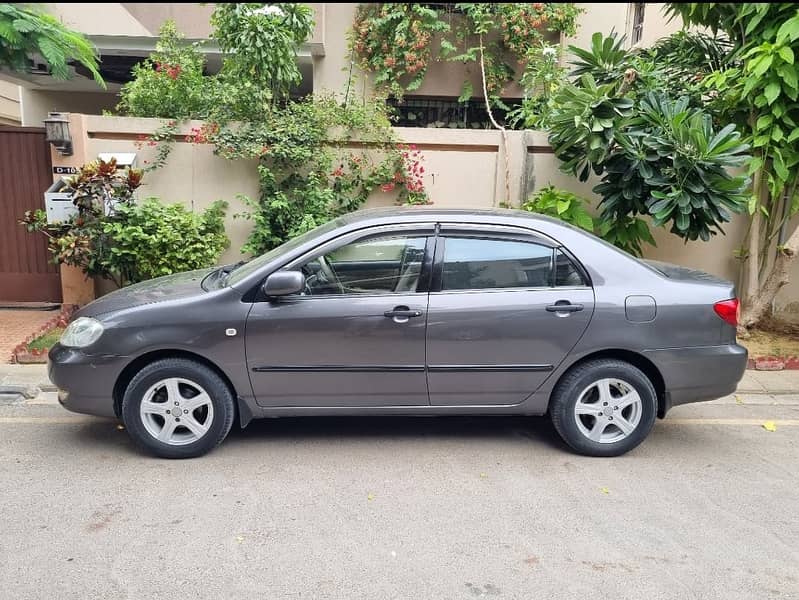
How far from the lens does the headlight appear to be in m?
3.99

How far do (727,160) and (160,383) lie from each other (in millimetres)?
5404

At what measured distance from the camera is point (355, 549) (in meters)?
3.16

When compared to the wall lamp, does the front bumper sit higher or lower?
lower

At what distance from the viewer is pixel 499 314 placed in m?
4.09

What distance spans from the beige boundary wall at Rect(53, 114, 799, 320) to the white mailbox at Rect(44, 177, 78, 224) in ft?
2.02

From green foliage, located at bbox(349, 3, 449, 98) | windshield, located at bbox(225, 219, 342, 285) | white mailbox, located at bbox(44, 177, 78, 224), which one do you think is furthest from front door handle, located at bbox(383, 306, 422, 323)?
green foliage, located at bbox(349, 3, 449, 98)

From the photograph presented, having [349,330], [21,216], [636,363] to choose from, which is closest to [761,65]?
[636,363]

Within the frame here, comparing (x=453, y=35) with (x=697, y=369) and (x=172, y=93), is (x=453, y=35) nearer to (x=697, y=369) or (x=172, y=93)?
(x=172, y=93)

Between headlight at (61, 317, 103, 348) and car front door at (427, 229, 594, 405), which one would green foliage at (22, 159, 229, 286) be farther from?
car front door at (427, 229, 594, 405)

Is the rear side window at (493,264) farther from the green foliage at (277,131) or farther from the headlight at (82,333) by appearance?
the green foliage at (277,131)

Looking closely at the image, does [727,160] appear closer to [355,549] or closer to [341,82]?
[355,549]

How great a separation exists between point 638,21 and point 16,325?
10.9 meters

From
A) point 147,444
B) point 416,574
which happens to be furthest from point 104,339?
point 416,574

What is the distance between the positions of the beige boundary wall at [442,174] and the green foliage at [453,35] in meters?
2.60
